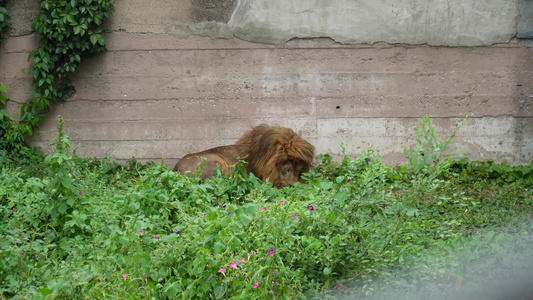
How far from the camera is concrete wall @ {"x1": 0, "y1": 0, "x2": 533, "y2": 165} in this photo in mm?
6777

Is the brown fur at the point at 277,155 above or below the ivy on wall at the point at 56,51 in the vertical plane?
below

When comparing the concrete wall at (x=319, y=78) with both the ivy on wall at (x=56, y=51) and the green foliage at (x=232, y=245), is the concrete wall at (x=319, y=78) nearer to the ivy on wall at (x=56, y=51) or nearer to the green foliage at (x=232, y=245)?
the ivy on wall at (x=56, y=51)

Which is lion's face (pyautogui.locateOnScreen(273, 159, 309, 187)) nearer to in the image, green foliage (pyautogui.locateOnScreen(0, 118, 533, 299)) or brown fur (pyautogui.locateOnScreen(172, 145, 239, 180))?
brown fur (pyautogui.locateOnScreen(172, 145, 239, 180))

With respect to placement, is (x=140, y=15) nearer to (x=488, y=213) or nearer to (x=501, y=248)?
(x=488, y=213)

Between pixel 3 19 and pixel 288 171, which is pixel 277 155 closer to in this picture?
pixel 288 171

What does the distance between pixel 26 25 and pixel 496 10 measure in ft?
18.2

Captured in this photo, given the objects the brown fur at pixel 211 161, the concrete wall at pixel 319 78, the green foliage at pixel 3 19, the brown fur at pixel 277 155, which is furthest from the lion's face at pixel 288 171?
the green foliage at pixel 3 19

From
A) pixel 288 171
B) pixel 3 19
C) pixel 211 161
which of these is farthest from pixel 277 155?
pixel 3 19

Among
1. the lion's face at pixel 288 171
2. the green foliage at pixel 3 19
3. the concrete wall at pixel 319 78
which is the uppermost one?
the green foliage at pixel 3 19

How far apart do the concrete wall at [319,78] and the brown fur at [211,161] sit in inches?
24.5

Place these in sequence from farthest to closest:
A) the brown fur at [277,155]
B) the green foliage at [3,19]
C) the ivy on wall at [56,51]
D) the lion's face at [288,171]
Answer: the green foliage at [3,19], the ivy on wall at [56,51], the lion's face at [288,171], the brown fur at [277,155]

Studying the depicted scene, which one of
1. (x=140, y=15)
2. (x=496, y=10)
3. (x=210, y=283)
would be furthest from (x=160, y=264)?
(x=496, y=10)

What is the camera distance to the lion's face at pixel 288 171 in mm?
6016

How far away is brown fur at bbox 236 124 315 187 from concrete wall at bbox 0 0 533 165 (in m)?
0.73
